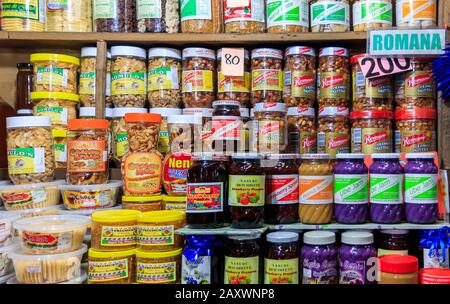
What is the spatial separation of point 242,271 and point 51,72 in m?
1.14

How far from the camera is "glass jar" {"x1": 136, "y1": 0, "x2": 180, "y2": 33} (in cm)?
180

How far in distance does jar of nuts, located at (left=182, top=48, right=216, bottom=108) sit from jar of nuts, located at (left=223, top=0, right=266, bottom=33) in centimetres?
15

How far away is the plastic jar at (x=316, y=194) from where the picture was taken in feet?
4.47

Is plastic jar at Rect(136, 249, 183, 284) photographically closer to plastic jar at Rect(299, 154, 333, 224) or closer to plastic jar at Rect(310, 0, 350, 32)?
plastic jar at Rect(299, 154, 333, 224)

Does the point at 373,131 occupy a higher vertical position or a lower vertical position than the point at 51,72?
lower

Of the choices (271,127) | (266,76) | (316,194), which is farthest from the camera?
(266,76)

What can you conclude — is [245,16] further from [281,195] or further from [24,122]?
[24,122]

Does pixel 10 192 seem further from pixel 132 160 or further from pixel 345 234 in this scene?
pixel 345 234

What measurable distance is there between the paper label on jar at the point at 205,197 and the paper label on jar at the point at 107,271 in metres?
0.28

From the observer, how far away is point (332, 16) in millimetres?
1756

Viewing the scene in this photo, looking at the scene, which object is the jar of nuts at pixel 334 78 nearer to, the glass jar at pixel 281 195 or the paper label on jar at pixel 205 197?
the glass jar at pixel 281 195

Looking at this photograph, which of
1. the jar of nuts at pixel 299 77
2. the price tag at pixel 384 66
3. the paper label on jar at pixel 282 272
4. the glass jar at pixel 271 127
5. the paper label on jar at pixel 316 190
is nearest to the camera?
the paper label on jar at pixel 282 272

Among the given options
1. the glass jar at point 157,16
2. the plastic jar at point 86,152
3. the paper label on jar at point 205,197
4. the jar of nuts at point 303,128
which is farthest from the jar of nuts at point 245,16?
the paper label on jar at point 205,197

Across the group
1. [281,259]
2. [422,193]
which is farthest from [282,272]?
[422,193]
